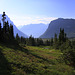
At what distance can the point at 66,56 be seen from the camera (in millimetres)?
22953

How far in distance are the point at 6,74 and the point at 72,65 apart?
17747mm

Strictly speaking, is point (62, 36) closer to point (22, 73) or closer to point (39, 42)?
point (22, 73)

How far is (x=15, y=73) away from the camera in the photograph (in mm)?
12156

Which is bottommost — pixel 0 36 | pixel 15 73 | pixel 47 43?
pixel 47 43

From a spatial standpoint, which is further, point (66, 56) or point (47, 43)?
point (47, 43)

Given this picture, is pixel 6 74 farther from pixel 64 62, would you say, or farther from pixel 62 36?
pixel 62 36

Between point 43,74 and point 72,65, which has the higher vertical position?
point 43,74

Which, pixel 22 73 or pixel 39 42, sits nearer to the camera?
pixel 22 73

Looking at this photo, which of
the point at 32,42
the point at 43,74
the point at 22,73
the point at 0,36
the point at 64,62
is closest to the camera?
the point at 22,73

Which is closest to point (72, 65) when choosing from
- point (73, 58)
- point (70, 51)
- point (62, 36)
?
point (73, 58)

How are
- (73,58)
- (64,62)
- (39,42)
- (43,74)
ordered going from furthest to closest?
(39,42) → (64,62) → (73,58) → (43,74)

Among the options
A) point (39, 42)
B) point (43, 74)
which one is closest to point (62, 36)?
point (43, 74)

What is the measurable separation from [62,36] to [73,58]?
69245 millimetres

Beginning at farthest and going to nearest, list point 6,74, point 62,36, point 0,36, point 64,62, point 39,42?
point 39,42 → point 62,36 → point 0,36 → point 64,62 → point 6,74
